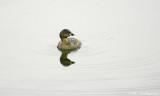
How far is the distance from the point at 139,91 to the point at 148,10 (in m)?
9.05

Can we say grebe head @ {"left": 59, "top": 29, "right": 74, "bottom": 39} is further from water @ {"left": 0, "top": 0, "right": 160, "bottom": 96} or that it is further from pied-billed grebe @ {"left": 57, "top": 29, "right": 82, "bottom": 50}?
water @ {"left": 0, "top": 0, "right": 160, "bottom": 96}

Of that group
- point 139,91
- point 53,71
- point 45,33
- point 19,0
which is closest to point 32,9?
point 19,0

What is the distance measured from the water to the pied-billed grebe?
30 cm

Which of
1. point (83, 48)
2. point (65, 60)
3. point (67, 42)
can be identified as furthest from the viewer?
point (67, 42)

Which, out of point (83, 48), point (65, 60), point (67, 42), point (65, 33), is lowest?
point (65, 60)

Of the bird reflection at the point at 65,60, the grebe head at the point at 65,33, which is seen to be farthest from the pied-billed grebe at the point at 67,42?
the bird reflection at the point at 65,60

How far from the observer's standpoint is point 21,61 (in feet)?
59.2

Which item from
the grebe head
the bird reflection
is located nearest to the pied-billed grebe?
the grebe head

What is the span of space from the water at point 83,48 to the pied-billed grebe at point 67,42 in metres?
0.30

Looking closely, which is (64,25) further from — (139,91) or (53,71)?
(139,91)

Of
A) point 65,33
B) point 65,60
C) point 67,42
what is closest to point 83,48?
point 67,42

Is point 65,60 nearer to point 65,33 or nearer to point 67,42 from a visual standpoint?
point 67,42

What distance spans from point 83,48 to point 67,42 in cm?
81

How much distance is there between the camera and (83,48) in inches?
765
